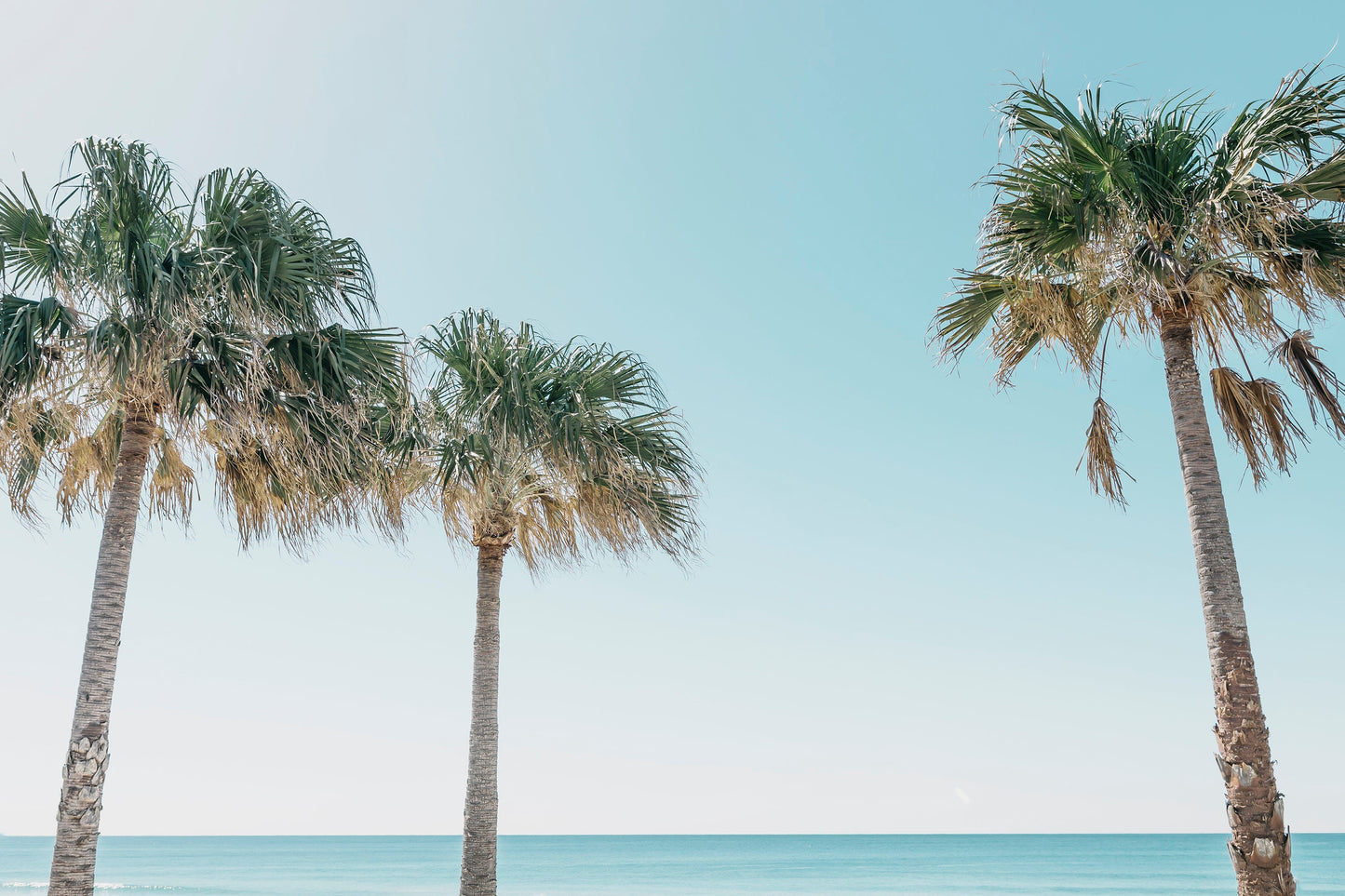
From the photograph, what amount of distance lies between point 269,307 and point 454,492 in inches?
142

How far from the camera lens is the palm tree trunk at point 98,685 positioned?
22.2 ft

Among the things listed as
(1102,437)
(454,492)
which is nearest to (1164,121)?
(1102,437)

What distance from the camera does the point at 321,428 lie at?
25.7ft

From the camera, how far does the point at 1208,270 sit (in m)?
7.14

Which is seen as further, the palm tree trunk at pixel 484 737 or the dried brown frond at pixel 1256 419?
the palm tree trunk at pixel 484 737

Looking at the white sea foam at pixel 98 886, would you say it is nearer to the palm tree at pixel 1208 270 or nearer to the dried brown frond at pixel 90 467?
the dried brown frond at pixel 90 467

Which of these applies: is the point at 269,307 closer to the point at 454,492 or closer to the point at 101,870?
the point at 454,492

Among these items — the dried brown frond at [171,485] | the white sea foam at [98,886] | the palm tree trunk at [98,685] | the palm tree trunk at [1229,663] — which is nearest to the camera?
the palm tree trunk at [1229,663]

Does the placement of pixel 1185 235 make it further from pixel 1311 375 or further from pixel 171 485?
pixel 171 485

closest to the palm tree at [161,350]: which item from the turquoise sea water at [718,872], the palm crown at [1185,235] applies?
the palm crown at [1185,235]

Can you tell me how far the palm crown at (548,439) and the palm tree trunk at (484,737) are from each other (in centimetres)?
43

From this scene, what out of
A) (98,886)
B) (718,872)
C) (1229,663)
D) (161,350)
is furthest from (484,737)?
(718,872)

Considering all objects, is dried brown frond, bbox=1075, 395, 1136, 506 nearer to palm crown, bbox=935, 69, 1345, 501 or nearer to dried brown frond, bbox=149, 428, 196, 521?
palm crown, bbox=935, 69, 1345, 501

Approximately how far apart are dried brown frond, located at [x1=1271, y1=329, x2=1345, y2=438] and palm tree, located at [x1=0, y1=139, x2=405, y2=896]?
6853 millimetres
